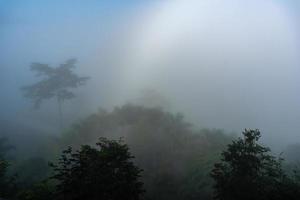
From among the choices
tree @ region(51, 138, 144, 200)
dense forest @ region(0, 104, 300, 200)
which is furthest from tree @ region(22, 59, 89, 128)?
tree @ region(51, 138, 144, 200)

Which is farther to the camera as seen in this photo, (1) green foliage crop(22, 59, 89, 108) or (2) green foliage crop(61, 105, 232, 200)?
(1) green foliage crop(22, 59, 89, 108)

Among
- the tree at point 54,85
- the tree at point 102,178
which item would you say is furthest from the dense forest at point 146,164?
the tree at point 54,85

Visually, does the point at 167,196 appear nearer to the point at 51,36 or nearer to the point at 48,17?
the point at 51,36

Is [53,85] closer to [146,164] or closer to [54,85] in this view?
[54,85]

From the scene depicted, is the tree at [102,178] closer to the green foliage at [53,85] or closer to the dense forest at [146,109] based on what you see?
the dense forest at [146,109]

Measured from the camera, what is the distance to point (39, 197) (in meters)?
19.1

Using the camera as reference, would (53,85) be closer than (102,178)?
No

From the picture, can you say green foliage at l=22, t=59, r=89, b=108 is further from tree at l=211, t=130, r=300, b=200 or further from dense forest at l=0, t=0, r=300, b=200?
tree at l=211, t=130, r=300, b=200

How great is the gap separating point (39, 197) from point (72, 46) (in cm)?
10981

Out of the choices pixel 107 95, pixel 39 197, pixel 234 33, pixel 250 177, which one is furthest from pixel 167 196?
pixel 234 33

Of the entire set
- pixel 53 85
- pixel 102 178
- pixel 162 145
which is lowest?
pixel 102 178

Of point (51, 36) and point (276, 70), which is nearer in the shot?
point (276, 70)

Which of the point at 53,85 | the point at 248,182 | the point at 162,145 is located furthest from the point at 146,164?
the point at 53,85

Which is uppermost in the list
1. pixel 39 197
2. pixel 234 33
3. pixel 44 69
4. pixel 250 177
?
pixel 234 33
